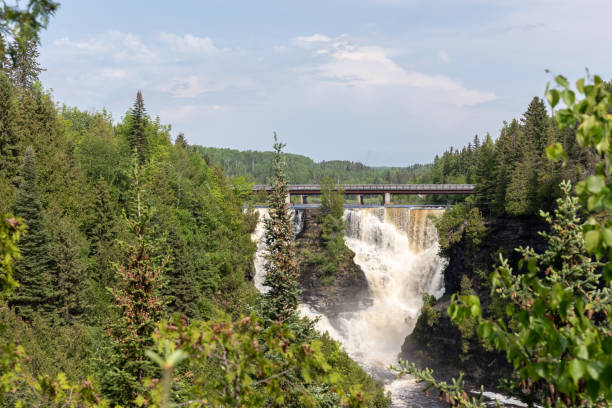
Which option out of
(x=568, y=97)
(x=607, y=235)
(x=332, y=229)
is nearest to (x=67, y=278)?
(x=568, y=97)

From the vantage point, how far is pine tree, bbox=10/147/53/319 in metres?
27.7

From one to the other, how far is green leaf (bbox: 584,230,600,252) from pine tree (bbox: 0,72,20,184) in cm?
3987

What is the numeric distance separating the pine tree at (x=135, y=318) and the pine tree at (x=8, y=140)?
26478 millimetres

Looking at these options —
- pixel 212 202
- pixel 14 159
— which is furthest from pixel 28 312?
pixel 212 202

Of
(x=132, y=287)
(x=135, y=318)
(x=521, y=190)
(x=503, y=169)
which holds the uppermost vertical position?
(x=503, y=169)

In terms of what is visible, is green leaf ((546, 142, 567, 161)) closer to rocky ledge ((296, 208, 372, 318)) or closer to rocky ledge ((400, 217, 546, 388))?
rocky ledge ((400, 217, 546, 388))

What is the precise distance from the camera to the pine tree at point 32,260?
27.7 m

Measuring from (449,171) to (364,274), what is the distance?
70.4m

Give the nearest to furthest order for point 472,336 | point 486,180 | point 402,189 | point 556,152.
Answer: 1. point 556,152
2. point 472,336
3. point 486,180
4. point 402,189

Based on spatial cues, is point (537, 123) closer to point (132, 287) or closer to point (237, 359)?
point (132, 287)

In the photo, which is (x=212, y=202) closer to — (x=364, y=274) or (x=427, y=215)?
(x=364, y=274)

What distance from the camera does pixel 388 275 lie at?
176 feet

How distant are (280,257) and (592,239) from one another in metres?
15.9

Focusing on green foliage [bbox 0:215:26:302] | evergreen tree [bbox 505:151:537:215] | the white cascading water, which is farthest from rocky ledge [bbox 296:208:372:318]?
green foliage [bbox 0:215:26:302]
